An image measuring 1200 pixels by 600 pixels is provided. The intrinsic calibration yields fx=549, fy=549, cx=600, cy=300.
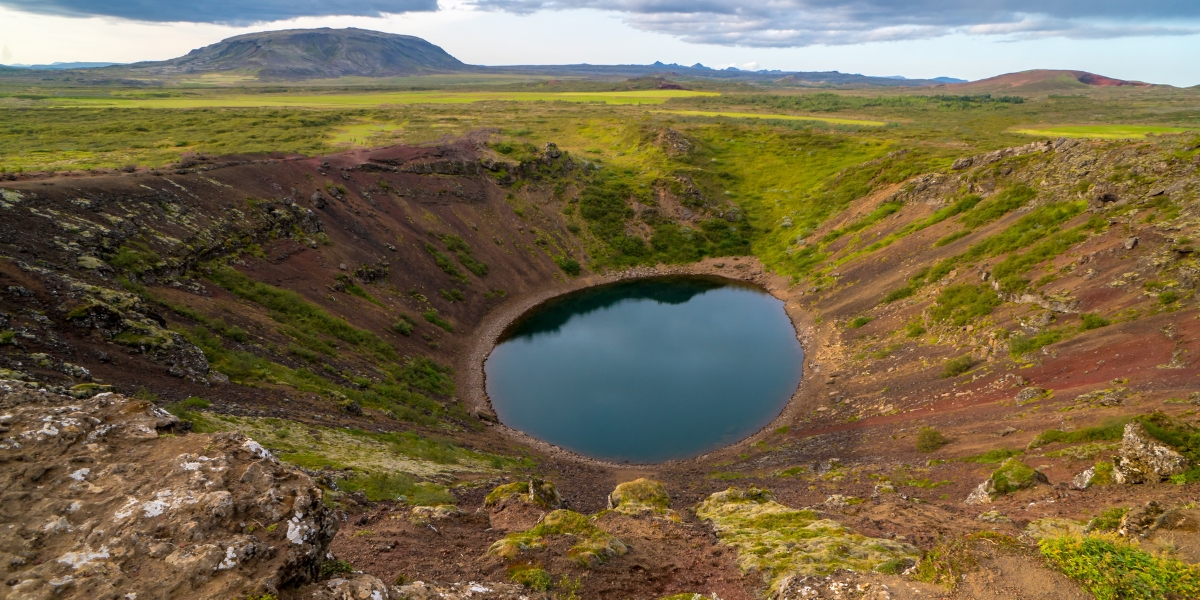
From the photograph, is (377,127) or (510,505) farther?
(377,127)

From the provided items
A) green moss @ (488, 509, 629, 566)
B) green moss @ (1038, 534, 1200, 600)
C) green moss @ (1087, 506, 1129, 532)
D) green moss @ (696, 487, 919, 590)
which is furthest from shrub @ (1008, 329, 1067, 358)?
green moss @ (488, 509, 629, 566)

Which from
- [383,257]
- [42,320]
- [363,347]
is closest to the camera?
[42,320]

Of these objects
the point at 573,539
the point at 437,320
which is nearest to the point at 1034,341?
the point at 573,539

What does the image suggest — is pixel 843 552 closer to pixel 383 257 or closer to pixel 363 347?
pixel 363 347

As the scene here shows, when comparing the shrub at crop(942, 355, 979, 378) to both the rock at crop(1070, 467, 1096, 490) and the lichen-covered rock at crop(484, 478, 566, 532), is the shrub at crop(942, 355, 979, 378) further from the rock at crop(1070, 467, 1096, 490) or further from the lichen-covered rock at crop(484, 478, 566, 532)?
the lichen-covered rock at crop(484, 478, 566, 532)

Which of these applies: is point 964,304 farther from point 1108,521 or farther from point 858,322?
point 1108,521

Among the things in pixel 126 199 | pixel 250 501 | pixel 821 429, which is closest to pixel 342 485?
pixel 250 501
